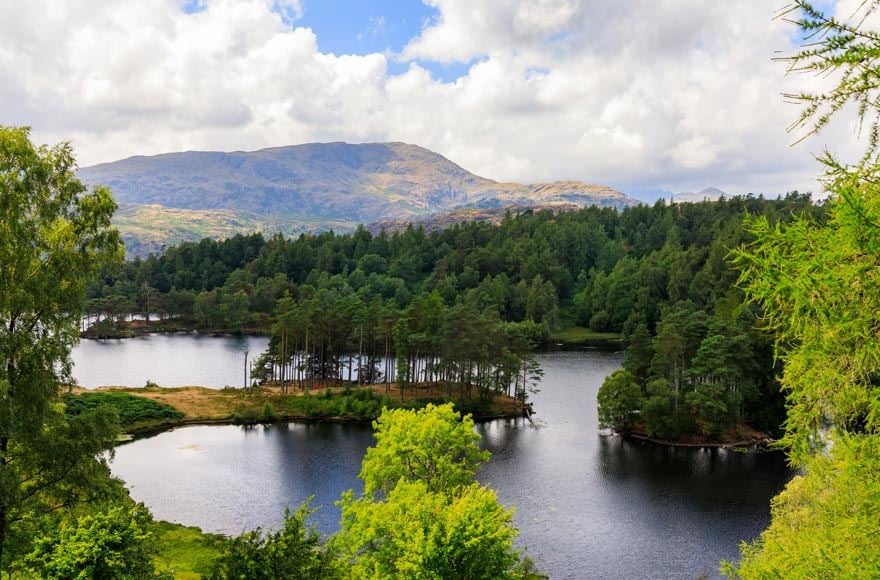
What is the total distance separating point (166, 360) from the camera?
107m

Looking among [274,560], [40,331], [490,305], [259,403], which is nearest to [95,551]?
[274,560]

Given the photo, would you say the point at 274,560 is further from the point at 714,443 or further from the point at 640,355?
the point at 640,355

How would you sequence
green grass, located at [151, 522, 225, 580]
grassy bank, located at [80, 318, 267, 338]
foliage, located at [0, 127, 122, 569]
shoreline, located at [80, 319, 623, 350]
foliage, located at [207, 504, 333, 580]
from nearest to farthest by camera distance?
foliage, located at [0, 127, 122, 569]
foliage, located at [207, 504, 333, 580]
green grass, located at [151, 522, 225, 580]
shoreline, located at [80, 319, 623, 350]
grassy bank, located at [80, 318, 267, 338]

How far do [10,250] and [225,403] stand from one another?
64.3m

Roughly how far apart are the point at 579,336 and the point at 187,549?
108 m

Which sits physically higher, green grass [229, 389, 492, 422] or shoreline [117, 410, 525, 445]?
green grass [229, 389, 492, 422]

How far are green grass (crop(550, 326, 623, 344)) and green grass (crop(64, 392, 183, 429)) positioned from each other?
272ft

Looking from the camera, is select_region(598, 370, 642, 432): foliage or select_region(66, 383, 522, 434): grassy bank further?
select_region(66, 383, 522, 434): grassy bank

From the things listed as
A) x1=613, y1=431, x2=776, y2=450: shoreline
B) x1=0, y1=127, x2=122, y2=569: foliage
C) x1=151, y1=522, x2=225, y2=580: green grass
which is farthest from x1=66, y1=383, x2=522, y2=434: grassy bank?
x1=0, y1=127, x2=122, y2=569: foliage

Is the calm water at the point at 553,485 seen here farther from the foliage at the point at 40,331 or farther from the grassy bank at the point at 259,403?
the foliage at the point at 40,331

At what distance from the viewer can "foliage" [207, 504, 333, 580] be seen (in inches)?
700

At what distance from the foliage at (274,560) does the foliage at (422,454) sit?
8.84 meters

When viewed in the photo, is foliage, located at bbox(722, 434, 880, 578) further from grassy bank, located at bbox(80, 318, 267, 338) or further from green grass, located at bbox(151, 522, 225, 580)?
grassy bank, located at bbox(80, 318, 267, 338)

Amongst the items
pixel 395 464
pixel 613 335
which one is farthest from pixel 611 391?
pixel 613 335
